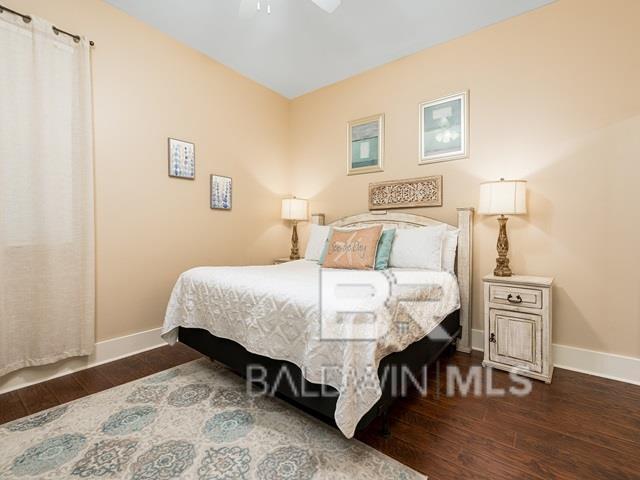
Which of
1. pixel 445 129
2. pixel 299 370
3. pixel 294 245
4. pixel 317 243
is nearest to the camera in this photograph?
pixel 299 370

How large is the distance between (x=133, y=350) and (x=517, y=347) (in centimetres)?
318

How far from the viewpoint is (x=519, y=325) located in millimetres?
2248

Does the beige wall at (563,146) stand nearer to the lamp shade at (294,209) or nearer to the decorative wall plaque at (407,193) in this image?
the decorative wall plaque at (407,193)

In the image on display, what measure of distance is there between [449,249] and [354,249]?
883 millimetres

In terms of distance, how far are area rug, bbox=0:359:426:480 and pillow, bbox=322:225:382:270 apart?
1185mm

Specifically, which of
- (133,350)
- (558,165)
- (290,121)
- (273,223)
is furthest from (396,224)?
(133,350)

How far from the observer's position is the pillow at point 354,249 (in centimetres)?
255

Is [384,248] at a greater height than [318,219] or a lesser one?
lesser

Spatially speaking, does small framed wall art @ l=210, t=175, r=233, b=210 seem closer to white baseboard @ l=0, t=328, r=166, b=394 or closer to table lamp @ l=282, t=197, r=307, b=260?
table lamp @ l=282, t=197, r=307, b=260

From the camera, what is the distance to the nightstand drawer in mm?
2182

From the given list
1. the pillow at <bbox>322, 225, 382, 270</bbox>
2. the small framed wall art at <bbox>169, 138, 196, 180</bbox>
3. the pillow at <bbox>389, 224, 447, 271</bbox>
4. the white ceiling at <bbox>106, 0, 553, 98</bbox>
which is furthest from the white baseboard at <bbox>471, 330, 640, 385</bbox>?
the small framed wall art at <bbox>169, 138, 196, 180</bbox>

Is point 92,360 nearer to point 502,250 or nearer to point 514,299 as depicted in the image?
point 514,299

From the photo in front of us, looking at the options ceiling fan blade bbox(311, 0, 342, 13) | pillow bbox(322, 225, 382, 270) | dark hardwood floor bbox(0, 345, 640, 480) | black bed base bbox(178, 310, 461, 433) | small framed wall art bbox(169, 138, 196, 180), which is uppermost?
ceiling fan blade bbox(311, 0, 342, 13)

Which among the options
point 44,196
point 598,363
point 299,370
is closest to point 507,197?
point 598,363
